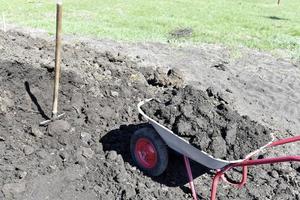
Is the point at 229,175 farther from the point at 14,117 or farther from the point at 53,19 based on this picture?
the point at 53,19

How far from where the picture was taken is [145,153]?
4453mm

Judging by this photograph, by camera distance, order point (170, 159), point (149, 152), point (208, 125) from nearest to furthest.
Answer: point (208, 125) < point (149, 152) < point (170, 159)

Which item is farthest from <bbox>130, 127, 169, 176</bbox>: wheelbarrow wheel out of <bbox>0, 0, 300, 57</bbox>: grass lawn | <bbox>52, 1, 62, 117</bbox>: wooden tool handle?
<bbox>0, 0, 300, 57</bbox>: grass lawn

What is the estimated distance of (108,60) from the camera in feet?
23.3

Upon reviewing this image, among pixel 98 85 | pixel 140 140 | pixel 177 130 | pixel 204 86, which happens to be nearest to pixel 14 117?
pixel 98 85

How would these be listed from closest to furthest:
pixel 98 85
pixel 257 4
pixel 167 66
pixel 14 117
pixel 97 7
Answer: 1. pixel 14 117
2. pixel 98 85
3. pixel 167 66
4. pixel 97 7
5. pixel 257 4

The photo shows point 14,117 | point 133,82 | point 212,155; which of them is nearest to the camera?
point 212,155

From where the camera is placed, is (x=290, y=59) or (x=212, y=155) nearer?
(x=212, y=155)

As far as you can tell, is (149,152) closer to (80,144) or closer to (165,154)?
(165,154)

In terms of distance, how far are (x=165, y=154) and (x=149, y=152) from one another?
0.23m

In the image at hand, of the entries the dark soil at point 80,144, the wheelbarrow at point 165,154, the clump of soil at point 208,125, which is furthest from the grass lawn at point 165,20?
the wheelbarrow at point 165,154

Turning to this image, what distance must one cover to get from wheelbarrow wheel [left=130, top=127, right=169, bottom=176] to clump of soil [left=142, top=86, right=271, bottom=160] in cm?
19

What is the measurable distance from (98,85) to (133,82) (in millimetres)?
616

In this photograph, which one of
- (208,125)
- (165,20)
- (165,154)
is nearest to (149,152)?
(165,154)
